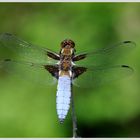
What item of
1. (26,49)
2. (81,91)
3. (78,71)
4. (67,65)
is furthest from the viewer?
(81,91)

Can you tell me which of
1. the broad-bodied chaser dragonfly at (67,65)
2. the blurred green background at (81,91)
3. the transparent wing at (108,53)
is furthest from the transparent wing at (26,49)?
the blurred green background at (81,91)

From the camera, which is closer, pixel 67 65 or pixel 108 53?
pixel 67 65

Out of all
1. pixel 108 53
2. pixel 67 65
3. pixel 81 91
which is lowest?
pixel 67 65

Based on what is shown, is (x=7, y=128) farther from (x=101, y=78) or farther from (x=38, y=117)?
(x=101, y=78)

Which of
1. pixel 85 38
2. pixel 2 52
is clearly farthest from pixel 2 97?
pixel 85 38

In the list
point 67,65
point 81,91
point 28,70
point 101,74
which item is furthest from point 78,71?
point 81,91

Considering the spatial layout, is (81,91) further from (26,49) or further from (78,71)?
(78,71)

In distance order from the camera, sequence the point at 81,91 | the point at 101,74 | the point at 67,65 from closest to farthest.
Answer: the point at 67,65 → the point at 101,74 → the point at 81,91

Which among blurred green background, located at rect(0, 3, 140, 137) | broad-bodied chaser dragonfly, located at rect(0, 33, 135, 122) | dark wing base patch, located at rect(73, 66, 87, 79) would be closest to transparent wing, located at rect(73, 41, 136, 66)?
broad-bodied chaser dragonfly, located at rect(0, 33, 135, 122)
